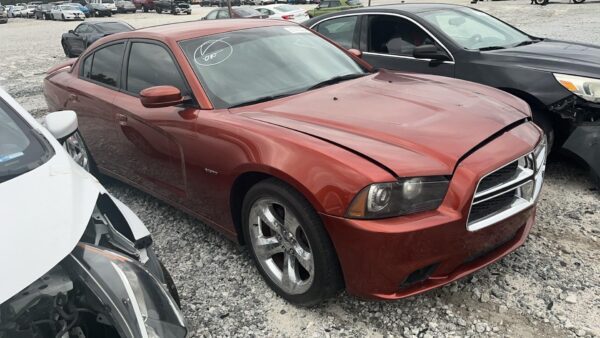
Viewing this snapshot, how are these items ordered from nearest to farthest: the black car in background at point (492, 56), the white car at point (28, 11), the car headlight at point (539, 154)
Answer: the car headlight at point (539, 154)
the black car in background at point (492, 56)
the white car at point (28, 11)

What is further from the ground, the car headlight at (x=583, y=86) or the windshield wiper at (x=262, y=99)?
the windshield wiper at (x=262, y=99)

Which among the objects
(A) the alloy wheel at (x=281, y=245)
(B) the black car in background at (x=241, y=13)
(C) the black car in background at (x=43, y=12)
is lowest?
(C) the black car in background at (x=43, y=12)

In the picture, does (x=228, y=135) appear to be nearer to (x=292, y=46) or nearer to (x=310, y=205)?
(x=310, y=205)

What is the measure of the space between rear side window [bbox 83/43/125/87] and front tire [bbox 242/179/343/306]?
6.41 ft

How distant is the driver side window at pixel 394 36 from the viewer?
16.2 feet

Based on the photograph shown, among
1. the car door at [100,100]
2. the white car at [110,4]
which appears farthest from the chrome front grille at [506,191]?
the white car at [110,4]

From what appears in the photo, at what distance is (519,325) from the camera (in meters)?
2.46

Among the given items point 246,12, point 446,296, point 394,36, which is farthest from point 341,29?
point 246,12

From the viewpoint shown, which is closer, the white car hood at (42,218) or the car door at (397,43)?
the white car hood at (42,218)

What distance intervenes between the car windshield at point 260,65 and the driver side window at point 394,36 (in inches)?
56.1

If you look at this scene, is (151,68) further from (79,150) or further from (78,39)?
(78,39)

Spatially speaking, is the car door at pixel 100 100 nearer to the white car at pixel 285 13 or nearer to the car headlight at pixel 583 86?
the car headlight at pixel 583 86

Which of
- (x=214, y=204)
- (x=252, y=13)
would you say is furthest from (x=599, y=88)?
(x=252, y=13)

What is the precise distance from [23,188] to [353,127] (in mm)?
1595
